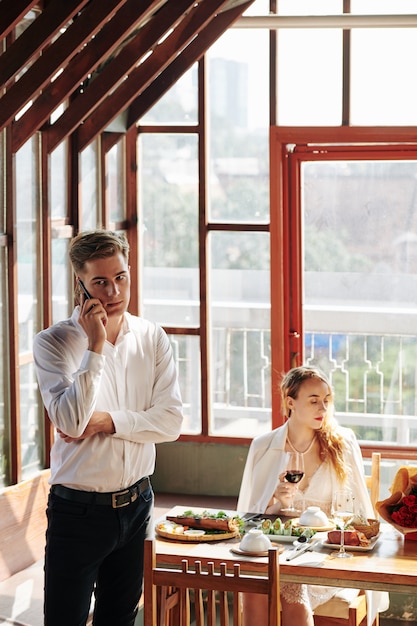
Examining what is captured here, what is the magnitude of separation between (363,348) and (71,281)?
1.61 meters

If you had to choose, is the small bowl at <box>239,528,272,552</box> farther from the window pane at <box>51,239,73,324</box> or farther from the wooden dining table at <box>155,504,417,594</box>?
the window pane at <box>51,239,73,324</box>

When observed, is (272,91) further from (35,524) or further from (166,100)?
(35,524)

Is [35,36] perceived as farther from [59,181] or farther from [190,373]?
[190,373]

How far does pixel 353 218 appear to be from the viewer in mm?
5500

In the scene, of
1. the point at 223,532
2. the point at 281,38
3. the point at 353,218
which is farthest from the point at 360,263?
the point at 223,532

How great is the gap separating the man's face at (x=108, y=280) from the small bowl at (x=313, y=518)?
1.08m

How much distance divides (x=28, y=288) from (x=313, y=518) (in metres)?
1.87

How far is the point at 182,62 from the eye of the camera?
5.34 meters

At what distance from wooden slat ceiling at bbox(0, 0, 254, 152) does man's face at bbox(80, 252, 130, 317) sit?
47.9 inches

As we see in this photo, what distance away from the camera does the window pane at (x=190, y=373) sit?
5773 mm

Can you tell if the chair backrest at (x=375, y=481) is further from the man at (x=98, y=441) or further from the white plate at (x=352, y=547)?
the man at (x=98, y=441)

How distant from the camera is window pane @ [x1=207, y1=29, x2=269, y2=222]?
5539 mm

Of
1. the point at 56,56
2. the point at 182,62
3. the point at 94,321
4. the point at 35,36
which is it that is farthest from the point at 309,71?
the point at 94,321

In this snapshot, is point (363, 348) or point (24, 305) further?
point (363, 348)
